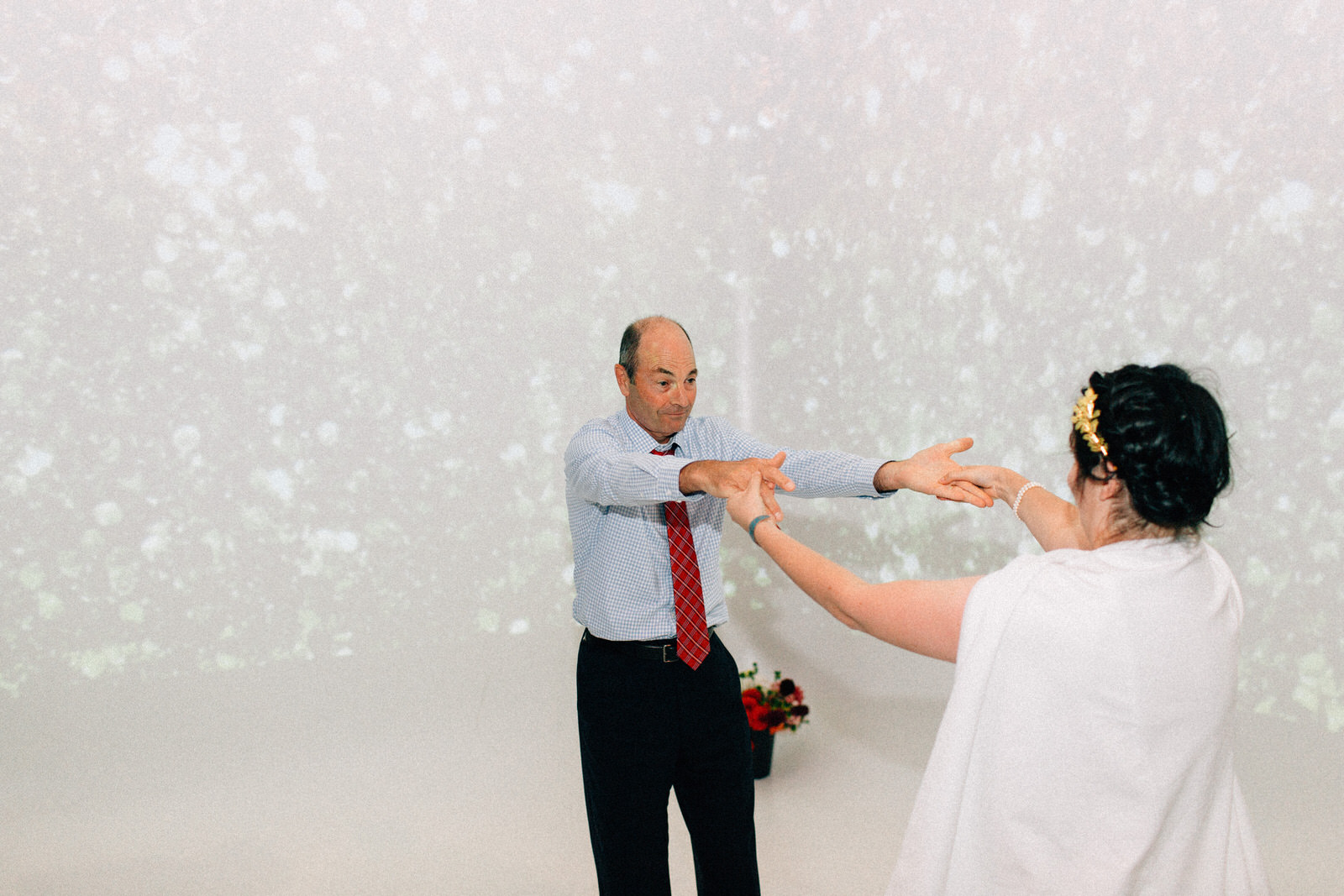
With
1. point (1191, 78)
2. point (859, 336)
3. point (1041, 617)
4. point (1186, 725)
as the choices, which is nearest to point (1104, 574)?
point (1041, 617)

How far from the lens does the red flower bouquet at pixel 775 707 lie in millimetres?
3672

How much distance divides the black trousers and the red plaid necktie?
3 centimetres

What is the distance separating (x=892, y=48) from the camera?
3.64m

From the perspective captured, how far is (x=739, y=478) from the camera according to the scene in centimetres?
178

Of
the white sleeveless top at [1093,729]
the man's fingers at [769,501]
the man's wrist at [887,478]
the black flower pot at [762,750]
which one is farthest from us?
the black flower pot at [762,750]

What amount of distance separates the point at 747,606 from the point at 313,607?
1.75 metres

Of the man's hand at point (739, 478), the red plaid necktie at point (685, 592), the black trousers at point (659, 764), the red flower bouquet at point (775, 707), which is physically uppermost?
the man's hand at point (739, 478)

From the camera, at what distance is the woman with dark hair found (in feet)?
Result: 4.09

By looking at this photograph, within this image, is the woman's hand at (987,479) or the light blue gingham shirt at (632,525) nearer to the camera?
the woman's hand at (987,479)

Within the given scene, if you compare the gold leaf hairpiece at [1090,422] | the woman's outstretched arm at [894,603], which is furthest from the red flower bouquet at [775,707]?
the gold leaf hairpiece at [1090,422]

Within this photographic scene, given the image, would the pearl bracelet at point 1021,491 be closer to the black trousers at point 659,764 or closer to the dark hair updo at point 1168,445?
the dark hair updo at point 1168,445

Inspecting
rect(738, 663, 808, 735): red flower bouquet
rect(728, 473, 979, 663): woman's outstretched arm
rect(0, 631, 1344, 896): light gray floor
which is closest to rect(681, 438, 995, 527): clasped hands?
rect(728, 473, 979, 663): woman's outstretched arm

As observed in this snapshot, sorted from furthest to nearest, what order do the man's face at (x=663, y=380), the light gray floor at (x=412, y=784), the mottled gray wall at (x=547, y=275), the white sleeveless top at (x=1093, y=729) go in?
the light gray floor at (x=412, y=784) < the mottled gray wall at (x=547, y=275) < the man's face at (x=663, y=380) < the white sleeveless top at (x=1093, y=729)

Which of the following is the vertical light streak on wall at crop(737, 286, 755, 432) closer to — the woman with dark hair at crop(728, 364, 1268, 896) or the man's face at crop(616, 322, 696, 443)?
the man's face at crop(616, 322, 696, 443)
